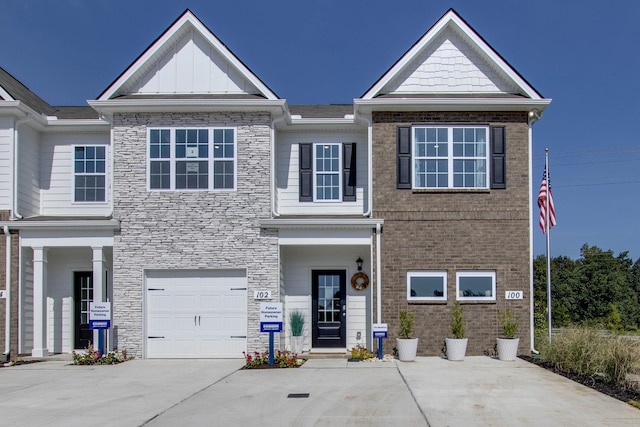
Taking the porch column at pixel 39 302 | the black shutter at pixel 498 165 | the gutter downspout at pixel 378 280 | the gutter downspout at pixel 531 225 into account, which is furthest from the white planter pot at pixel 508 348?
the porch column at pixel 39 302

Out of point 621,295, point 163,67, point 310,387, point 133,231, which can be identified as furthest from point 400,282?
point 621,295

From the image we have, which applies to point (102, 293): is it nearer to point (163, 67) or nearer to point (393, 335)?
point (163, 67)

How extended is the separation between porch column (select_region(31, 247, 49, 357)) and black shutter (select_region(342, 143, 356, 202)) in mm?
7906

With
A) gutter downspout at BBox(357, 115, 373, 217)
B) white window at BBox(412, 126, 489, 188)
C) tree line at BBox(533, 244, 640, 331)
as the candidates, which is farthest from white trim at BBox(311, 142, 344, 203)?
tree line at BBox(533, 244, 640, 331)

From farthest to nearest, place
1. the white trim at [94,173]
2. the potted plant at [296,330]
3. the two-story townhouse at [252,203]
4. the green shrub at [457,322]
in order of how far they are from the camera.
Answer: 1. the white trim at [94,173]
2. the potted plant at [296,330]
3. the two-story townhouse at [252,203]
4. the green shrub at [457,322]

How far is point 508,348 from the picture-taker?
14.6 meters

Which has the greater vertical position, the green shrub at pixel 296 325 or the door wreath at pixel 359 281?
the door wreath at pixel 359 281

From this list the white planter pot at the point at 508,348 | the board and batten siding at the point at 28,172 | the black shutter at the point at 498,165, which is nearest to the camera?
the white planter pot at the point at 508,348

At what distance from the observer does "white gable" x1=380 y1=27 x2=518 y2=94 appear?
1628cm

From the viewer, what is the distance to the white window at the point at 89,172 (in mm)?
17375

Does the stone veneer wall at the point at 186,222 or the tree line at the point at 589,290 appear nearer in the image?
the stone veneer wall at the point at 186,222

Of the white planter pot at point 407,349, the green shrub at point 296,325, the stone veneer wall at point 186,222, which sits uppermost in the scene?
A: the stone veneer wall at point 186,222

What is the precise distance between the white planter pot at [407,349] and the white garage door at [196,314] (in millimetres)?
3861

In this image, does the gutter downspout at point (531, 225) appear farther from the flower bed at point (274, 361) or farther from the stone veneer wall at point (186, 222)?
the stone veneer wall at point (186, 222)
